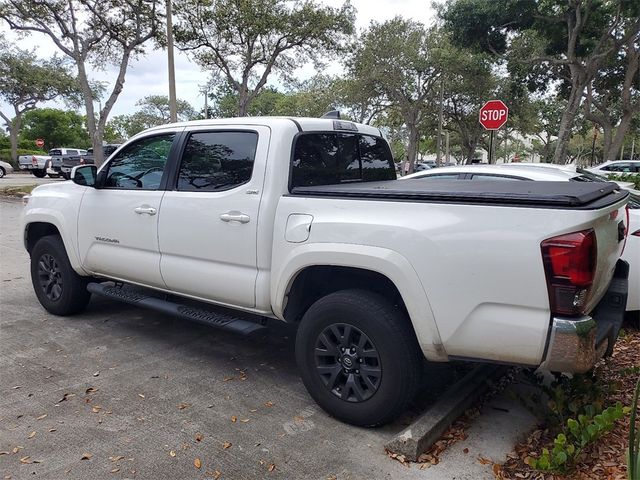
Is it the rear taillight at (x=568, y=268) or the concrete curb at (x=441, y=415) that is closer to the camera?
the rear taillight at (x=568, y=268)

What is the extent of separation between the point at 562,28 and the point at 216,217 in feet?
53.7

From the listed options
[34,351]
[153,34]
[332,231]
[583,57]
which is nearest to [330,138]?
[332,231]

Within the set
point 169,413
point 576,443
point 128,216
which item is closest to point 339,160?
point 128,216

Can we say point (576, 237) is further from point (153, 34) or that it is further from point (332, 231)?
point (153, 34)

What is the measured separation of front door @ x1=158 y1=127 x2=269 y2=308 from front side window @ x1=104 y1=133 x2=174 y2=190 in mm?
275

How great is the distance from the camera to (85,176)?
4625 mm

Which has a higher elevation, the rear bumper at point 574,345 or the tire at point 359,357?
the rear bumper at point 574,345

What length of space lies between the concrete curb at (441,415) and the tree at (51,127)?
56200mm

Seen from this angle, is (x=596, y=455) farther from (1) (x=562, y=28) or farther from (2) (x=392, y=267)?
(1) (x=562, y=28)

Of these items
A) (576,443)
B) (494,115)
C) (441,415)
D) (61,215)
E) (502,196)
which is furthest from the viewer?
(494,115)

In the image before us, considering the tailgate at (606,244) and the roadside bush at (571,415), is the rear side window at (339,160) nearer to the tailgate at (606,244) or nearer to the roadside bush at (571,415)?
the tailgate at (606,244)

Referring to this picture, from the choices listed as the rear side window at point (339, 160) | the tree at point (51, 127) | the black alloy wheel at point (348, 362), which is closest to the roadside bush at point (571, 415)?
the black alloy wheel at point (348, 362)

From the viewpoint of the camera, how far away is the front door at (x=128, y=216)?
4113 mm

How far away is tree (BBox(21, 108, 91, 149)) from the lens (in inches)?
1999
